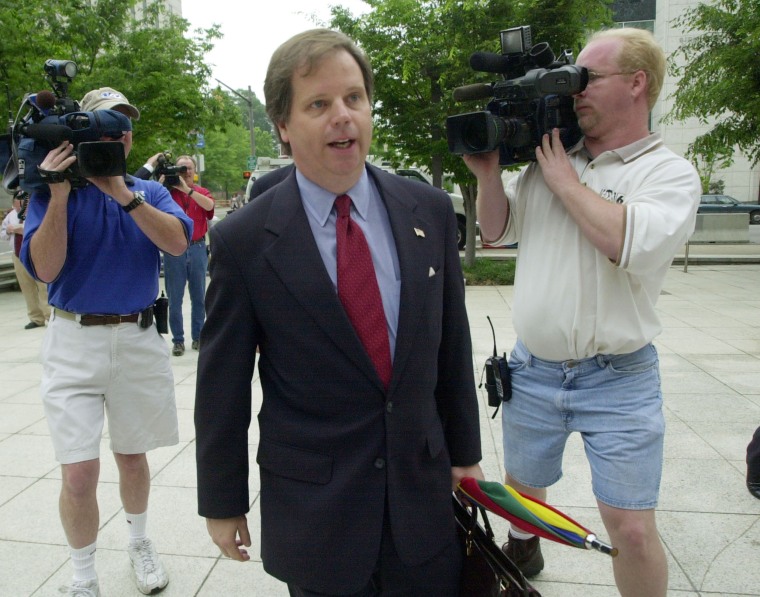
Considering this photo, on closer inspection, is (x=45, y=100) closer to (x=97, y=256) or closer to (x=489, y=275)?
(x=97, y=256)

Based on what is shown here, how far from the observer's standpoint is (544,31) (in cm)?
1028

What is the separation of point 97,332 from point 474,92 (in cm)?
170

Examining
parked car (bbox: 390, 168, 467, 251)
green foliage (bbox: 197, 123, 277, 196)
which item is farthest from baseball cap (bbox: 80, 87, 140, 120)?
green foliage (bbox: 197, 123, 277, 196)

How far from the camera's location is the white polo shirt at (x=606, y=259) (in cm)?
197

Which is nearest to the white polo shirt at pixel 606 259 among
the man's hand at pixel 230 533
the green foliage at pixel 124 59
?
the man's hand at pixel 230 533

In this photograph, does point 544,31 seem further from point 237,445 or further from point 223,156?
point 223,156

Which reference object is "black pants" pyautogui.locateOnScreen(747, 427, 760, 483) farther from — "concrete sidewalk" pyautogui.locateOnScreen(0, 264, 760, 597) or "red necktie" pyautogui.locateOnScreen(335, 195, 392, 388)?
"red necktie" pyautogui.locateOnScreen(335, 195, 392, 388)

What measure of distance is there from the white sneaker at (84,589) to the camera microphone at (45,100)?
1.86m

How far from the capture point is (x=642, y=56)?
6.89 ft

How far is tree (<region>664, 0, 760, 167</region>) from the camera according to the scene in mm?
10867

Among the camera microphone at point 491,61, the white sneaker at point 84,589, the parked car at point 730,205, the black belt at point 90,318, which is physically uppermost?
the camera microphone at point 491,61

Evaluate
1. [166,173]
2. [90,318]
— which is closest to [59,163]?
[90,318]

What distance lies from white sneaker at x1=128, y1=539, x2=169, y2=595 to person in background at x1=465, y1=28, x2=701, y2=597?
1.76 meters

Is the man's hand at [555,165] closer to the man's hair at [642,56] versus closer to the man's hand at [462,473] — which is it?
the man's hair at [642,56]
